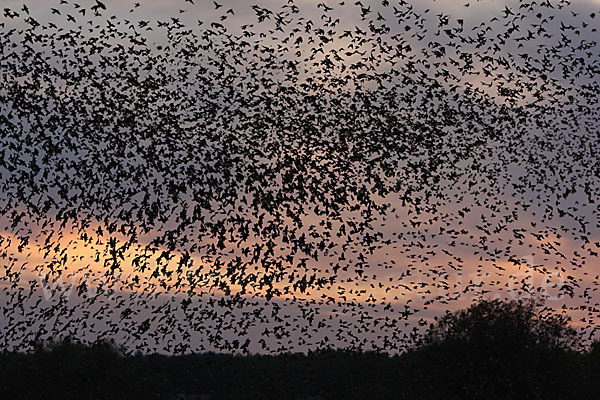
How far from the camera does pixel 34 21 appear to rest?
33031 mm

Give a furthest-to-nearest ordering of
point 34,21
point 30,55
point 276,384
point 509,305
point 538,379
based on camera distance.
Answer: point 276,384 → point 509,305 → point 538,379 → point 30,55 → point 34,21

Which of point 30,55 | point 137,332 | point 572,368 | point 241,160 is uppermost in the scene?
point 30,55

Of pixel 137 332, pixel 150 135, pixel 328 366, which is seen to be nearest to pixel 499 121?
pixel 150 135

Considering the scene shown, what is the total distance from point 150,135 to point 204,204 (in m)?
4.32

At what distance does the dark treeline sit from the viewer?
4722 cm

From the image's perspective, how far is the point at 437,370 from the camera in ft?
163

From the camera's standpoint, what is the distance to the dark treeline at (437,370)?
47.2 metres

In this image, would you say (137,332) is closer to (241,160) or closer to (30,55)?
(241,160)

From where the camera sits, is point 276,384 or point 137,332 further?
point 276,384

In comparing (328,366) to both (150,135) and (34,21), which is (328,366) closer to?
(150,135)

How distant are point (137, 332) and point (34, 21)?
13.2 m

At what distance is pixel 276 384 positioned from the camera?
234ft

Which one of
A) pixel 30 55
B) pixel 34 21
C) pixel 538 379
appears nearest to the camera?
pixel 34 21

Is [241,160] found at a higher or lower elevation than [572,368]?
higher
